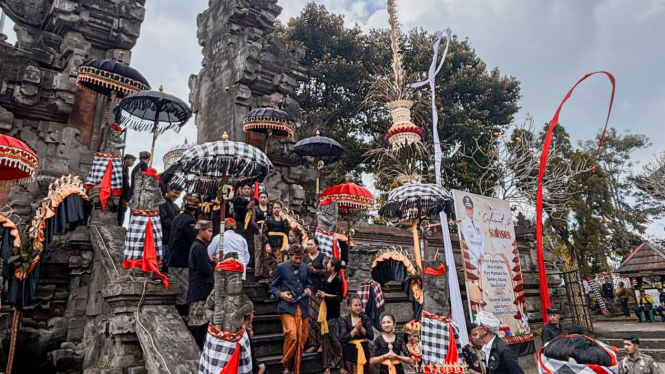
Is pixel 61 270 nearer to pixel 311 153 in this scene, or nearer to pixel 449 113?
pixel 311 153

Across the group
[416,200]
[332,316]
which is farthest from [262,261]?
[416,200]

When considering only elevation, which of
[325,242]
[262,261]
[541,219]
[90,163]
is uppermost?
[90,163]

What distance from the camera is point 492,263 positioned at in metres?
9.47

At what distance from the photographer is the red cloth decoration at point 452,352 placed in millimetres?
5004

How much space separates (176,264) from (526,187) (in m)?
17.7

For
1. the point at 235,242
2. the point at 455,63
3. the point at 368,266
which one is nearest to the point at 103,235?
the point at 235,242

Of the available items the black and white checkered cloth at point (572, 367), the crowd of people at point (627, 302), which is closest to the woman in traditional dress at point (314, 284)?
the black and white checkered cloth at point (572, 367)

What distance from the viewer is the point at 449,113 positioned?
23000mm

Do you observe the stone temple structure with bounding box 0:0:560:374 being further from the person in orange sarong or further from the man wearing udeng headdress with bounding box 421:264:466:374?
the man wearing udeng headdress with bounding box 421:264:466:374

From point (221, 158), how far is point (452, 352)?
4.29 m

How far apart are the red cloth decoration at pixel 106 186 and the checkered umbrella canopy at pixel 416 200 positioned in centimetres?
573

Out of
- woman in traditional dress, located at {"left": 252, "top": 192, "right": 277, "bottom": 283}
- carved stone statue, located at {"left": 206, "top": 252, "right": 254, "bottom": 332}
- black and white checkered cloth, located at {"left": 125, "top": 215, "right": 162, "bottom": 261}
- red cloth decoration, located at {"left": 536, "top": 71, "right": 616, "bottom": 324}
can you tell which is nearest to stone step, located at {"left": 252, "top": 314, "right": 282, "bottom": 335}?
woman in traditional dress, located at {"left": 252, "top": 192, "right": 277, "bottom": 283}

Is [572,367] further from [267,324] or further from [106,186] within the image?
[106,186]

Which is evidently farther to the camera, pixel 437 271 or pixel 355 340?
pixel 355 340
